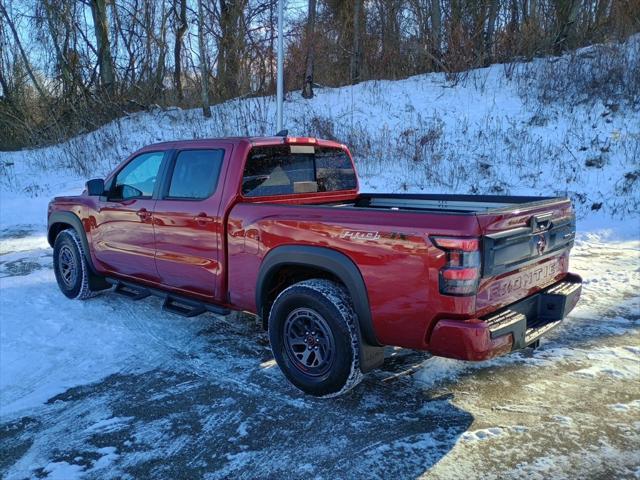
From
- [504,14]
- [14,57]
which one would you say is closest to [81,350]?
[504,14]

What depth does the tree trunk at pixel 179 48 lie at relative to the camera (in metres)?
20.0

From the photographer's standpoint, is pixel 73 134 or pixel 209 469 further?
pixel 73 134

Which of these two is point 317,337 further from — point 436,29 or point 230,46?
point 230,46

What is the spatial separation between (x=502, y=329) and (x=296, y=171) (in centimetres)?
237

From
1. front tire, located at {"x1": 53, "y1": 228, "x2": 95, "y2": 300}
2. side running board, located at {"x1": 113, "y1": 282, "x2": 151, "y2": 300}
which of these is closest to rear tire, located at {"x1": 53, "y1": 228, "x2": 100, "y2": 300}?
front tire, located at {"x1": 53, "y1": 228, "x2": 95, "y2": 300}

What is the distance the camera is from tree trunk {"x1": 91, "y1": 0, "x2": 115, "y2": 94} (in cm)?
1954

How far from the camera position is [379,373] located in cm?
380

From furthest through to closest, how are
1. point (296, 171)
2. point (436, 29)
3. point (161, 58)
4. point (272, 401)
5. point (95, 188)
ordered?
point (161, 58)
point (436, 29)
point (95, 188)
point (296, 171)
point (272, 401)

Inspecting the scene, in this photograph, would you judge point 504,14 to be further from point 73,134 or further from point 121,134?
point 73,134

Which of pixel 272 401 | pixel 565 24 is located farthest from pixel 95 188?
pixel 565 24

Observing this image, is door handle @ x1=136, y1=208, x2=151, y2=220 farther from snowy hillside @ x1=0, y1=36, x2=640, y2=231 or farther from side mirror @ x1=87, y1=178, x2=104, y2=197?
snowy hillside @ x1=0, y1=36, x2=640, y2=231

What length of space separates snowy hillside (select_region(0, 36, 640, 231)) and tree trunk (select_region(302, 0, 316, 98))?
491 mm

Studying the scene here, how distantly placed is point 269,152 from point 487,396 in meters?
2.58

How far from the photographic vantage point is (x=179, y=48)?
68.2 feet
